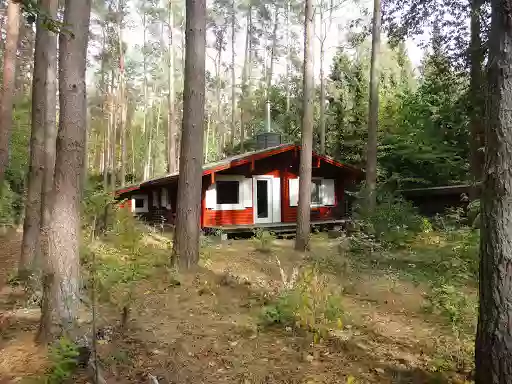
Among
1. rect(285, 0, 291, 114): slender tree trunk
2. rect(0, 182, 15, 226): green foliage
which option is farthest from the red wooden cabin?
rect(285, 0, 291, 114): slender tree trunk

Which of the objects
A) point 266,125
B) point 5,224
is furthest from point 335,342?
point 266,125

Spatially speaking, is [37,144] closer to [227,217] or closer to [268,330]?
[268,330]

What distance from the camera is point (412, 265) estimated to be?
383 inches

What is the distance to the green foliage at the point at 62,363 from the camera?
374 centimetres

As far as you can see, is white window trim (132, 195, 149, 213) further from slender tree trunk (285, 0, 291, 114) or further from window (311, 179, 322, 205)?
slender tree trunk (285, 0, 291, 114)

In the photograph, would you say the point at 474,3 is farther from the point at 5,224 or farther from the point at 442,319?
the point at 5,224

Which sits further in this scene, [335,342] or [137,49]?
[137,49]

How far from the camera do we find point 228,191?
17.2m

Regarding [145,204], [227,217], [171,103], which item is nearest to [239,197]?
[227,217]

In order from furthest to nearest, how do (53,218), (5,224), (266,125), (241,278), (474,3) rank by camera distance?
(266,125)
(5,224)
(474,3)
(241,278)
(53,218)

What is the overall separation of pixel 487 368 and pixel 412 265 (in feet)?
22.5

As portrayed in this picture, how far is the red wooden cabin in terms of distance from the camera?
16.5m

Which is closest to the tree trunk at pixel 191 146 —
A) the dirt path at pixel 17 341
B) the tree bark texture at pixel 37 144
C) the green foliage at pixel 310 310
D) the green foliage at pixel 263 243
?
the tree bark texture at pixel 37 144

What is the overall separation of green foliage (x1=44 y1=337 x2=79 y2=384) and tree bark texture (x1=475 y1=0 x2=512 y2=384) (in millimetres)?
3646
